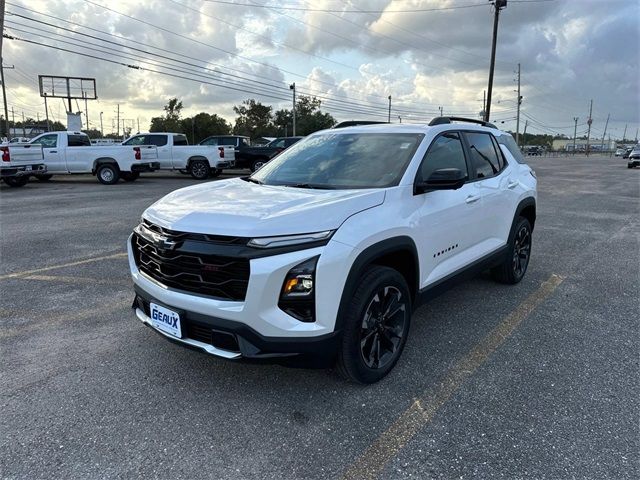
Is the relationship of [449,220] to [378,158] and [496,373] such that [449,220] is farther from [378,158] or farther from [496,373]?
[496,373]

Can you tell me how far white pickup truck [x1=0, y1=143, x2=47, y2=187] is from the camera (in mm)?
15000

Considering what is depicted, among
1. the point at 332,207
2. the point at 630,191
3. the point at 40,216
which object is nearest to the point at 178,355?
the point at 332,207

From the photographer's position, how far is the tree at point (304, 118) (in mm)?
73688

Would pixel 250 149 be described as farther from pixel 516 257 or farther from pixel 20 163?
pixel 516 257

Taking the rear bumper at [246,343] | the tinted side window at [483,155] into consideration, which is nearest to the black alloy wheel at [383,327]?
the rear bumper at [246,343]

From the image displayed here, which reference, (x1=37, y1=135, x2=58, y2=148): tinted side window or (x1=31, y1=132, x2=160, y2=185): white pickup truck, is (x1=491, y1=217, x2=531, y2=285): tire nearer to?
(x1=31, y1=132, x2=160, y2=185): white pickup truck

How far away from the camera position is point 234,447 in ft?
8.31

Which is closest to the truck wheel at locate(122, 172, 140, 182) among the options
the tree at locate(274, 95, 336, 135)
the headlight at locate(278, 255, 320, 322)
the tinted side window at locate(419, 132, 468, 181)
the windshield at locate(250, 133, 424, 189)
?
the windshield at locate(250, 133, 424, 189)

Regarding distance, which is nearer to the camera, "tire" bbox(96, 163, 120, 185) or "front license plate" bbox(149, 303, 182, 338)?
"front license plate" bbox(149, 303, 182, 338)

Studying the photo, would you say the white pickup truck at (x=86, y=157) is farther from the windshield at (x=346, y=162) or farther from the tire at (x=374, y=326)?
the tire at (x=374, y=326)

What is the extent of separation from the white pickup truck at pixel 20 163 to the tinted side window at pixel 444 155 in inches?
614

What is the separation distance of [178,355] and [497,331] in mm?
2674

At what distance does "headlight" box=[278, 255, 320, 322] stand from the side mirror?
3.96 feet

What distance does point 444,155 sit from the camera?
4004 millimetres
